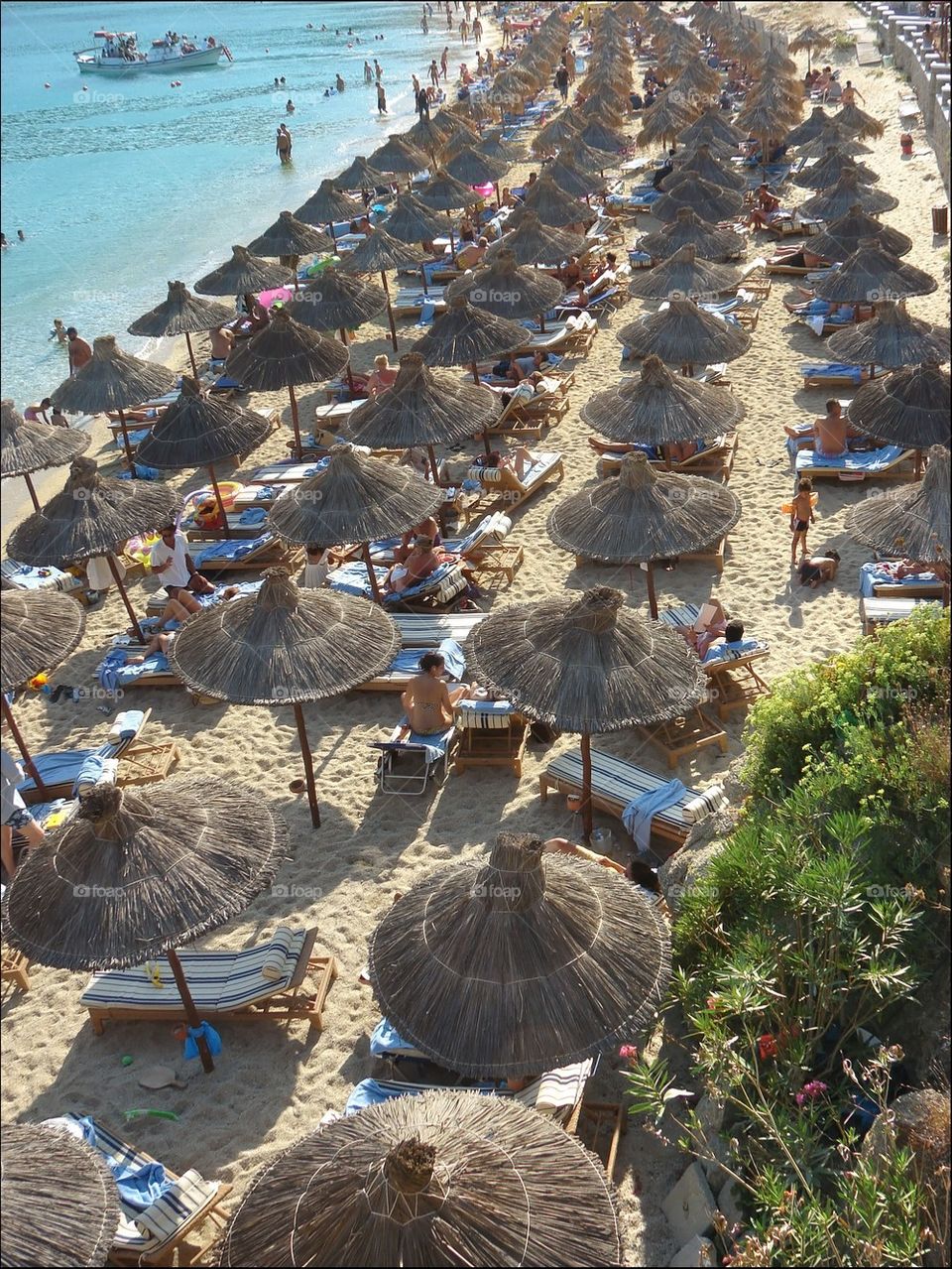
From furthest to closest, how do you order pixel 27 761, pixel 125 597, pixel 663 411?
pixel 663 411 → pixel 125 597 → pixel 27 761

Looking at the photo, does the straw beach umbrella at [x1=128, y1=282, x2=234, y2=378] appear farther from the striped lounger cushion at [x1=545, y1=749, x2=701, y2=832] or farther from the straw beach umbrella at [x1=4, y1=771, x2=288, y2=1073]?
the straw beach umbrella at [x1=4, y1=771, x2=288, y2=1073]

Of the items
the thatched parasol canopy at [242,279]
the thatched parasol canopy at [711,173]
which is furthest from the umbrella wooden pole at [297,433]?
the thatched parasol canopy at [711,173]

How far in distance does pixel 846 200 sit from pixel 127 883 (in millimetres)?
16769

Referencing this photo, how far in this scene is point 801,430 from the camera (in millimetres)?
12406

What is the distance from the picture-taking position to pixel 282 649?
24.1ft

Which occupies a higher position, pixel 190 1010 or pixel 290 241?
pixel 290 241

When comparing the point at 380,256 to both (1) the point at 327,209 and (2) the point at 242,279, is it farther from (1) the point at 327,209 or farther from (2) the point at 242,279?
(1) the point at 327,209

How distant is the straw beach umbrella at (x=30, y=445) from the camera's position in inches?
470

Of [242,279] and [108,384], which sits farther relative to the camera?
[242,279]

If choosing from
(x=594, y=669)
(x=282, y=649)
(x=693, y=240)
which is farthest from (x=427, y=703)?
(x=693, y=240)

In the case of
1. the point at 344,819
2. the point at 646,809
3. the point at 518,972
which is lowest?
the point at 344,819

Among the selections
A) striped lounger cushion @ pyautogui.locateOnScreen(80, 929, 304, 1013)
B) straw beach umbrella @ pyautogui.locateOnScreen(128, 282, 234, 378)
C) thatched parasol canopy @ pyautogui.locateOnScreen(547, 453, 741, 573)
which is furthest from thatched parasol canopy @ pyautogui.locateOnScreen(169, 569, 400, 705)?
straw beach umbrella @ pyautogui.locateOnScreen(128, 282, 234, 378)

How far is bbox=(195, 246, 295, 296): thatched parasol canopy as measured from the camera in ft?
55.6

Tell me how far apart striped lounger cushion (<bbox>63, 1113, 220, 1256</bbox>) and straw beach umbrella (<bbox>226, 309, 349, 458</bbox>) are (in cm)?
929
